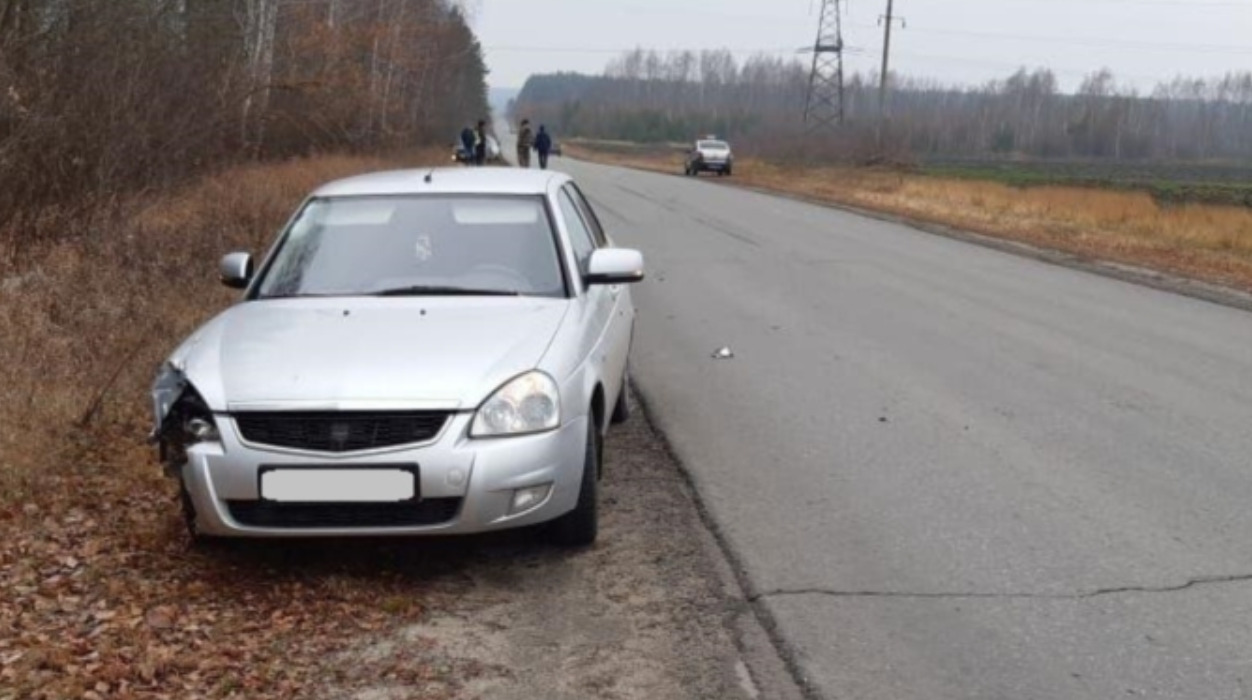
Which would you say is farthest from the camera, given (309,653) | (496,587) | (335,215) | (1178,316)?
(1178,316)

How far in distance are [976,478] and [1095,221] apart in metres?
20.6

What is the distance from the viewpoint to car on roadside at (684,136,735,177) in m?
51.5

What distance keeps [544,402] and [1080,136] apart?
139184 millimetres

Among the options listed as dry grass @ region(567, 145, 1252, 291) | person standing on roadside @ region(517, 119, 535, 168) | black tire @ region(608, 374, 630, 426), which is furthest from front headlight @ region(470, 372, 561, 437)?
person standing on roadside @ region(517, 119, 535, 168)

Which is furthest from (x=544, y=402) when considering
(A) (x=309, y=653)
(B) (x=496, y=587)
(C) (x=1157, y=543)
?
(C) (x=1157, y=543)

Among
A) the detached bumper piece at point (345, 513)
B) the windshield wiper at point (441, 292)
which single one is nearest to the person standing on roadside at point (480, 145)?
the windshield wiper at point (441, 292)

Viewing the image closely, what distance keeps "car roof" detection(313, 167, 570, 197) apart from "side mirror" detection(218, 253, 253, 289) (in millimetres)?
550

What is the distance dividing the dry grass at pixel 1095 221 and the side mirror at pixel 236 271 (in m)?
12.8

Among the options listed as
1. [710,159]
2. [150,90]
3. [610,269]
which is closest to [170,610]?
[610,269]

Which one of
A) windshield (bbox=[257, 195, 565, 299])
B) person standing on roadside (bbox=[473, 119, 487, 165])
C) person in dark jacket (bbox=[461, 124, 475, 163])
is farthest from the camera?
person standing on roadside (bbox=[473, 119, 487, 165])

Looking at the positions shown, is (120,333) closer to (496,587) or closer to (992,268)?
(496,587)

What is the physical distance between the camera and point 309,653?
4090 millimetres

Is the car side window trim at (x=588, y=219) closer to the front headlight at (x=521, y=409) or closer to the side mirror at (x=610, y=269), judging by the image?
the side mirror at (x=610, y=269)

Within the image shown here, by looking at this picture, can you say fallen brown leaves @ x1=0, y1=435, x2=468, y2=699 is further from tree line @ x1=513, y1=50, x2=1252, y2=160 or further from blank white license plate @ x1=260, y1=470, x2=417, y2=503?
tree line @ x1=513, y1=50, x2=1252, y2=160
